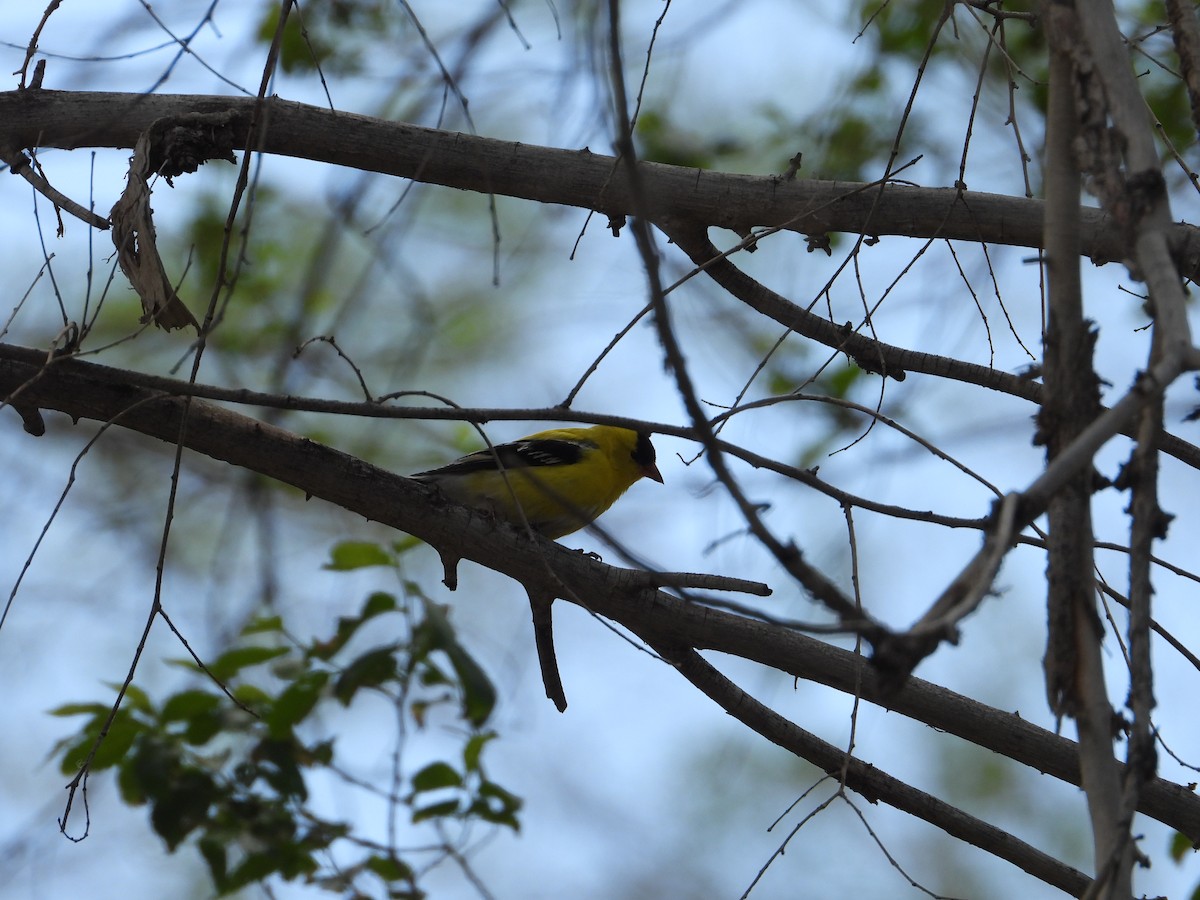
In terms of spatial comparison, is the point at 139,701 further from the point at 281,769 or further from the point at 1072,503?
the point at 1072,503

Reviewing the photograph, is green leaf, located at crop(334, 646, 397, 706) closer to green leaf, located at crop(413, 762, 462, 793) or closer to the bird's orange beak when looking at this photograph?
green leaf, located at crop(413, 762, 462, 793)

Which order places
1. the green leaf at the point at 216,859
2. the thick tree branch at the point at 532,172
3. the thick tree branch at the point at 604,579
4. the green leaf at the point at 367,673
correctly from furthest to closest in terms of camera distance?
the green leaf at the point at 367,673 → the green leaf at the point at 216,859 → the thick tree branch at the point at 532,172 → the thick tree branch at the point at 604,579

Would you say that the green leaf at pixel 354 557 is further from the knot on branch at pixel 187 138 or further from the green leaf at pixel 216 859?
the knot on branch at pixel 187 138

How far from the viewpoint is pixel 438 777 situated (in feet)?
15.3

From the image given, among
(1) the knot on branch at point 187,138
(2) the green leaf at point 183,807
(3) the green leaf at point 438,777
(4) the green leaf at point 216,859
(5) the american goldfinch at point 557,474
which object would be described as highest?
(5) the american goldfinch at point 557,474

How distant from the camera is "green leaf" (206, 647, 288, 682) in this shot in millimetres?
4586

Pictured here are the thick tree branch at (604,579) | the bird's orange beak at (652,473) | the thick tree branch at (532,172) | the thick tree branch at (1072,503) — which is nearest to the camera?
the thick tree branch at (1072,503)

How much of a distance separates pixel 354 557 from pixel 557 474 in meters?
2.34

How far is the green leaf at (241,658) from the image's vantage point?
15.0 feet

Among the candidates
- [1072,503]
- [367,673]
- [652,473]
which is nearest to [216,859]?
[367,673]

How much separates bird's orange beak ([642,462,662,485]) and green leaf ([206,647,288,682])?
157 inches

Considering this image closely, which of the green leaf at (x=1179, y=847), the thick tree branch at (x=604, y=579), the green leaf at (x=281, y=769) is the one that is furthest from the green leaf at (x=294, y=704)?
the green leaf at (x=1179, y=847)

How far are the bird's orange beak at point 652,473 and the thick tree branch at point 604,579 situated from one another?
4465mm

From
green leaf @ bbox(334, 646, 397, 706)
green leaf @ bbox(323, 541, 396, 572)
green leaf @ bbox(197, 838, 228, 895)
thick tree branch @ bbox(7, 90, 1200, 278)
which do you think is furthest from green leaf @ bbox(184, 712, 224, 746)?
thick tree branch @ bbox(7, 90, 1200, 278)
